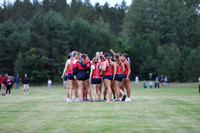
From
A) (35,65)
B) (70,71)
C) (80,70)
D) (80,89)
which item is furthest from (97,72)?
(35,65)

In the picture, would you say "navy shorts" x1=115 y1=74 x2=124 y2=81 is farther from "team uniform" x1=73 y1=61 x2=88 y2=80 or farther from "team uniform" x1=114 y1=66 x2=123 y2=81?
"team uniform" x1=73 y1=61 x2=88 y2=80

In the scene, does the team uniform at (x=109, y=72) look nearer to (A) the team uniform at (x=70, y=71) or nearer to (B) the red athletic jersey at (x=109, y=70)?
(B) the red athletic jersey at (x=109, y=70)

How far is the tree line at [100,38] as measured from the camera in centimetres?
7481

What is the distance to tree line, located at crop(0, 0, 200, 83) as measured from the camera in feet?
245

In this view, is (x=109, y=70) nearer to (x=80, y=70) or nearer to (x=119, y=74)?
(x=119, y=74)

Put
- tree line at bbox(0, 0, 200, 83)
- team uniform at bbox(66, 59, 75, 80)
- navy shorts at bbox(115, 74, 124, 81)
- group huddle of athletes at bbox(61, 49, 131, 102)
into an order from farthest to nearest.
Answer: tree line at bbox(0, 0, 200, 83) → team uniform at bbox(66, 59, 75, 80) → navy shorts at bbox(115, 74, 124, 81) → group huddle of athletes at bbox(61, 49, 131, 102)

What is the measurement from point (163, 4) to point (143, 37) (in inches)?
442

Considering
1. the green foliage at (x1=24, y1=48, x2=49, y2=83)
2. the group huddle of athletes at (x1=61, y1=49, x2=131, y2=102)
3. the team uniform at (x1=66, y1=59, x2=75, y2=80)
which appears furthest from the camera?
the green foliage at (x1=24, y1=48, x2=49, y2=83)

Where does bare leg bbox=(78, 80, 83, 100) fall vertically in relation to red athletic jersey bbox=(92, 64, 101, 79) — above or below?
below

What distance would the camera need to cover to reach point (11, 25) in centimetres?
7881

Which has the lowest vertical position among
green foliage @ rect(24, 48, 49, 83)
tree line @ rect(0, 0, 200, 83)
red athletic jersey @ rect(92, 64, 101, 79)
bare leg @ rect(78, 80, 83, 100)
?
bare leg @ rect(78, 80, 83, 100)

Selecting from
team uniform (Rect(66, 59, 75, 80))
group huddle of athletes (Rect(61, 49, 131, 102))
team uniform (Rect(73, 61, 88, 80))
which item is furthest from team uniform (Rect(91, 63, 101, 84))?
team uniform (Rect(66, 59, 75, 80))

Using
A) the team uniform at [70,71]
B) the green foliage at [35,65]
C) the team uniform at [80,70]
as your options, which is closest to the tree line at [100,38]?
the green foliage at [35,65]

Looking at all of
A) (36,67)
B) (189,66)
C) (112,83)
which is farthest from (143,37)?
(112,83)
